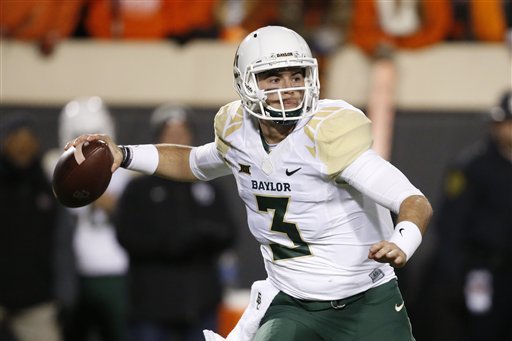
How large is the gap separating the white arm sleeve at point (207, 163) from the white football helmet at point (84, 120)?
231 cm

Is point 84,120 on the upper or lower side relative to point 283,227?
lower

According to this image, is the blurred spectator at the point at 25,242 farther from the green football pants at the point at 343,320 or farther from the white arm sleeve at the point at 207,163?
the green football pants at the point at 343,320

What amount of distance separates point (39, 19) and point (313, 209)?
3717 millimetres

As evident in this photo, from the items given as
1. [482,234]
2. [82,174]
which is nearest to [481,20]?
[482,234]

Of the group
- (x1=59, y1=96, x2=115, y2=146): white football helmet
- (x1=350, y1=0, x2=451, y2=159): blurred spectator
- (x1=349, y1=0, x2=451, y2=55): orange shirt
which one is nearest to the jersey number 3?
(x1=59, y1=96, x2=115, y2=146): white football helmet

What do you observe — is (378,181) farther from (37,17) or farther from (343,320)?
(37,17)

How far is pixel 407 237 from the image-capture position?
11.5 ft

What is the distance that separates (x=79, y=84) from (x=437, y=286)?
2448mm

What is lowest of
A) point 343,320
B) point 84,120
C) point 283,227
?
point 343,320

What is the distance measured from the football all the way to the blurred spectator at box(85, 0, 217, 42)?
10.2ft

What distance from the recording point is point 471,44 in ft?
23.5

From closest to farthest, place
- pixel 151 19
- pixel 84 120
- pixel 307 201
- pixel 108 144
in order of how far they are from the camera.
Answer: pixel 307 201 → pixel 108 144 → pixel 84 120 → pixel 151 19

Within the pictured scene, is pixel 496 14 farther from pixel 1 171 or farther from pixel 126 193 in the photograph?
pixel 1 171

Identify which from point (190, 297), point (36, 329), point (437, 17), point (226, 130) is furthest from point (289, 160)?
point (437, 17)
